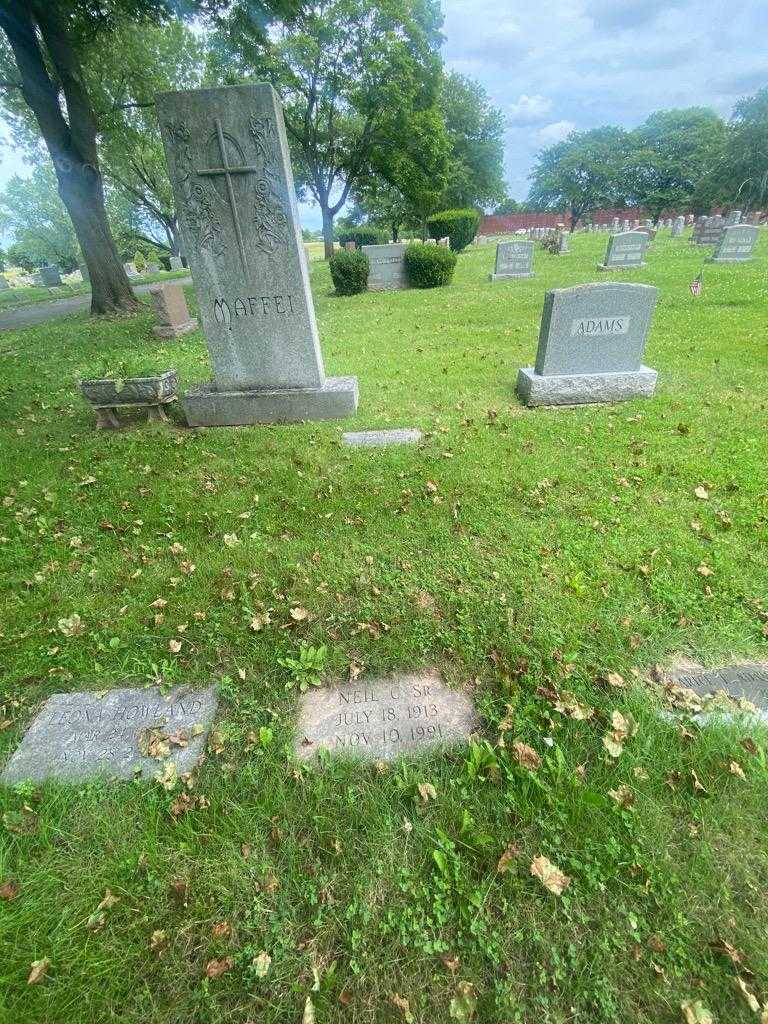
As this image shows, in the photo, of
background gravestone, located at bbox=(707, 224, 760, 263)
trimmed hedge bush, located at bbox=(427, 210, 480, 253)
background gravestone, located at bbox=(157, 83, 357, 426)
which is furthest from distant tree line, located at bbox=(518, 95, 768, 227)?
background gravestone, located at bbox=(157, 83, 357, 426)

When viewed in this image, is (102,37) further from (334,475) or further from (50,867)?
(50,867)

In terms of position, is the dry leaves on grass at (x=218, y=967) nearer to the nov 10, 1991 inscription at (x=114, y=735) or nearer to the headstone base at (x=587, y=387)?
the nov 10, 1991 inscription at (x=114, y=735)

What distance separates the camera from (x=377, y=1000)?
4.49ft

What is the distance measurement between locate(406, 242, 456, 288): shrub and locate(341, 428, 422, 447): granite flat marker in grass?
41.0 feet

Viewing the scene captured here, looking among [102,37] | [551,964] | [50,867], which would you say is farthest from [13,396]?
[102,37]

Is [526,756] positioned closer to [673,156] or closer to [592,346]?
[592,346]

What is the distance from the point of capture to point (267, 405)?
534 cm

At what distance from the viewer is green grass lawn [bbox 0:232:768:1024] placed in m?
1.42

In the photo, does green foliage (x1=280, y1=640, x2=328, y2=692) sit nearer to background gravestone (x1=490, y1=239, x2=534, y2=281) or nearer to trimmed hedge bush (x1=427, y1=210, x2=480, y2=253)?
background gravestone (x1=490, y1=239, x2=534, y2=281)

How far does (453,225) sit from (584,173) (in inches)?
2252

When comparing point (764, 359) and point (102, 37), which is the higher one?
point (102, 37)

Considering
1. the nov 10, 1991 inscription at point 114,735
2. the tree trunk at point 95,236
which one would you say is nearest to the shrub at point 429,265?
the tree trunk at point 95,236

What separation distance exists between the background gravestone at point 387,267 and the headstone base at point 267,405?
1219 cm

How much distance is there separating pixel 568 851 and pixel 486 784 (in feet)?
1.14
